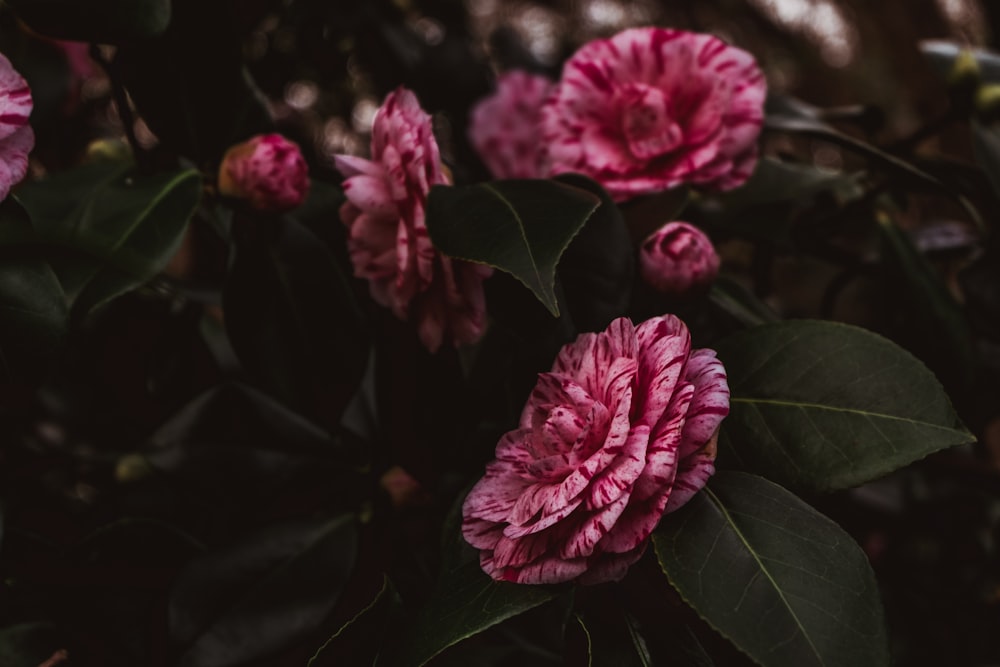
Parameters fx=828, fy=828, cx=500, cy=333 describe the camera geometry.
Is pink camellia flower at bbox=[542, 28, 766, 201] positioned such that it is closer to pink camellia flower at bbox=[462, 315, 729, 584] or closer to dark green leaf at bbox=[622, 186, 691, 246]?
dark green leaf at bbox=[622, 186, 691, 246]

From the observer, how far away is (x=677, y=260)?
0.59 meters

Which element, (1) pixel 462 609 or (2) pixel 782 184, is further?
(2) pixel 782 184

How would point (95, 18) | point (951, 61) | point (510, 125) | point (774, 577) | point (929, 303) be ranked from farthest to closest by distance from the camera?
point (510, 125)
point (951, 61)
point (929, 303)
point (95, 18)
point (774, 577)

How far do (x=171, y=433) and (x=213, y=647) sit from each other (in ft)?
0.62

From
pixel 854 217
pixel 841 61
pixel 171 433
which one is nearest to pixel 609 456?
pixel 171 433

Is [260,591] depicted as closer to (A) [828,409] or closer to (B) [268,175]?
(B) [268,175]

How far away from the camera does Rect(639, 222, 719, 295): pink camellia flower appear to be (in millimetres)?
591

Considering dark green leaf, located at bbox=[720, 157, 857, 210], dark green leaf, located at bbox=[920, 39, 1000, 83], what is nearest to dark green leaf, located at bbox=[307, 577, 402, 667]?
dark green leaf, located at bbox=[720, 157, 857, 210]

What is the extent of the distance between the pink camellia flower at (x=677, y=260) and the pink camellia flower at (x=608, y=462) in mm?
118

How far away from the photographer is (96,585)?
0.68m

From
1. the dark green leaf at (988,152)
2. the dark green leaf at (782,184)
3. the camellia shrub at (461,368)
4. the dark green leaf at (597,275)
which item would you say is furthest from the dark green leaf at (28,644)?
the dark green leaf at (988,152)

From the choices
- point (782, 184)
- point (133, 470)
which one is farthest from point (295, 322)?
point (782, 184)

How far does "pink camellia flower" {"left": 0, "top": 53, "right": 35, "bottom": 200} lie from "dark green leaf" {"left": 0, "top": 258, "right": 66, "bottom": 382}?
0.07 metres

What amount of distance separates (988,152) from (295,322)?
0.66 meters
